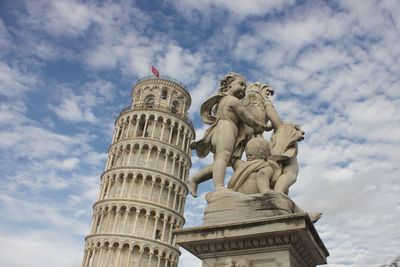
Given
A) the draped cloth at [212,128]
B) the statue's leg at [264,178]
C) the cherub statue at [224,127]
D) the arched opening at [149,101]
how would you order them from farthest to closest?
the arched opening at [149,101], the draped cloth at [212,128], the cherub statue at [224,127], the statue's leg at [264,178]

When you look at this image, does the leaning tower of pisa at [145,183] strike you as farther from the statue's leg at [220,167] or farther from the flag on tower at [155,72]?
the statue's leg at [220,167]

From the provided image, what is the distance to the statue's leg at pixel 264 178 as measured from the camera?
5.01 meters

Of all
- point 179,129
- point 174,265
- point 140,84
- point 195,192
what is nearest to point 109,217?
point 174,265

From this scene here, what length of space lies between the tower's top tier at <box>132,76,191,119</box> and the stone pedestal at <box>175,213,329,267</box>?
187 ft

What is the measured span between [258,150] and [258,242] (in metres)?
1.33

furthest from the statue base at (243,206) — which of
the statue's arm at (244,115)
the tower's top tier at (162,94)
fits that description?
the tower's top tier at (162,94)

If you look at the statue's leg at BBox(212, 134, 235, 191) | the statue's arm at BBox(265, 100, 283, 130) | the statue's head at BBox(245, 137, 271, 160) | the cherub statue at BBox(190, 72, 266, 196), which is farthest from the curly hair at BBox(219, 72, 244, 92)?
the statue's head at BBox(245, 137, 271, 160)

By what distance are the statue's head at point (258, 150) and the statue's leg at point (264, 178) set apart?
223mm

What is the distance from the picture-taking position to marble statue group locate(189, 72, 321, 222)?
5.23 meters

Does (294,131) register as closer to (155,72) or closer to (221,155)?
(221,155)

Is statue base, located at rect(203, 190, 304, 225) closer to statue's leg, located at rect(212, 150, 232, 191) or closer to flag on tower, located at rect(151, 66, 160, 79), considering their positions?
statue's leg, located at rect(212, 150, 232, 191)

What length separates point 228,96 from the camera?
6.01 metres

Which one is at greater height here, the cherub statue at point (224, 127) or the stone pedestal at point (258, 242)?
the cherub statue at point (224, 127)

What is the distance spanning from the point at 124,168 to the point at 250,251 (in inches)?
2087
